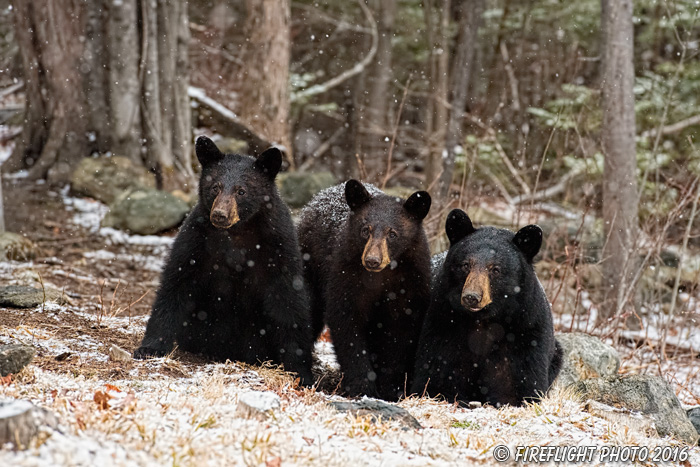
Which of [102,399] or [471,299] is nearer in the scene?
[102,399]

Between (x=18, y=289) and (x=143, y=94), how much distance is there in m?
6.94

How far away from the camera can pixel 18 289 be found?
22.5 ft

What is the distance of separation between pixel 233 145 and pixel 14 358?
1035 centimetres

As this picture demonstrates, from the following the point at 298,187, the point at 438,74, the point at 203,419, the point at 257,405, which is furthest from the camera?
the point at 438,74

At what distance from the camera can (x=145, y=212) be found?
1170 cm

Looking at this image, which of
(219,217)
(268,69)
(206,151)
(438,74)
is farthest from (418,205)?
(438,74)

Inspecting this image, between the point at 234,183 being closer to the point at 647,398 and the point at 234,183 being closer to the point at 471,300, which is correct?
the point at 471,300

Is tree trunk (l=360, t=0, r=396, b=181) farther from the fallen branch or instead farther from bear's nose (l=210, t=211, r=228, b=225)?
bear's nose (l=210, t=211, r=228, b=225)

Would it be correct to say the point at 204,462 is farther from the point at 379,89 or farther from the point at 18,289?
the point at 379,89

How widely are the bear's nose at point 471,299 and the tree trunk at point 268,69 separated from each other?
9.66 m

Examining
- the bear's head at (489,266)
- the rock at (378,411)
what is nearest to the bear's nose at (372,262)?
the bear's head at (489,266)

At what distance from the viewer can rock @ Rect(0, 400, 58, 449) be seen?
2918 mm

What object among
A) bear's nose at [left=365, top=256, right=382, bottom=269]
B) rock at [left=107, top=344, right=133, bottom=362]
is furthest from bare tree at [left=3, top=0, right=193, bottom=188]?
bear's nose at [left=365, top=256, right=382, bottom=269]

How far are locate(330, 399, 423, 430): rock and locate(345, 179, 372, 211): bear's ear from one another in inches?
64.8
